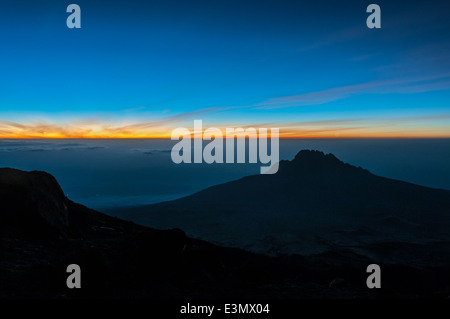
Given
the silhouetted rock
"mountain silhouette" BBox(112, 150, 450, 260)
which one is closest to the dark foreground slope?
the silhouetted rock

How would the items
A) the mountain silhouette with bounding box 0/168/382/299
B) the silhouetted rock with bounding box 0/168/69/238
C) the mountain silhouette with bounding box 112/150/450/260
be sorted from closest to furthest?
the mountain silhouette with bounding box 0/168/382/299 → the silhouetted rock with bounding box 0/168/69/238 → the mountain silhouette with bounding box 112/150/450/260

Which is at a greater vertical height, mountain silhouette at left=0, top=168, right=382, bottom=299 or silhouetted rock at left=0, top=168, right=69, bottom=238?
silhouetted rock at left=0, top=168, right=69, bottom=238

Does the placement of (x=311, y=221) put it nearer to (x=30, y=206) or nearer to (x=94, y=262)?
(x=30, y=206)

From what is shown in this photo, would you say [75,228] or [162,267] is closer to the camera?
[162,267]

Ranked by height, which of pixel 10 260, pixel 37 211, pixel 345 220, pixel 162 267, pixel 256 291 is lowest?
pixel 345 220

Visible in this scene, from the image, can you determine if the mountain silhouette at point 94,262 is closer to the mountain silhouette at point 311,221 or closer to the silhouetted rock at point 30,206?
the silhouetted rock at point 30,206

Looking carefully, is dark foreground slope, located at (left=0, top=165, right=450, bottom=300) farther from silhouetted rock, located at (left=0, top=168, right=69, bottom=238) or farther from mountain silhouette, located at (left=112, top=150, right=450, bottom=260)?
mountain silhouette, located at (left=112, top=150, right=450, bottom=260)

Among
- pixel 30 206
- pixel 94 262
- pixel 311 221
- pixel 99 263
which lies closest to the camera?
pixel 94 262

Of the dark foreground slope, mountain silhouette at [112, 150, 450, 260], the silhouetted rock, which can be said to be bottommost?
mountain silhouette at [112, 150, 450, 260]

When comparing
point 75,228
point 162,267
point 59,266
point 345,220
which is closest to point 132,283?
point 162,267

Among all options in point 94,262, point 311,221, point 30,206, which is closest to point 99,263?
point 94,262
